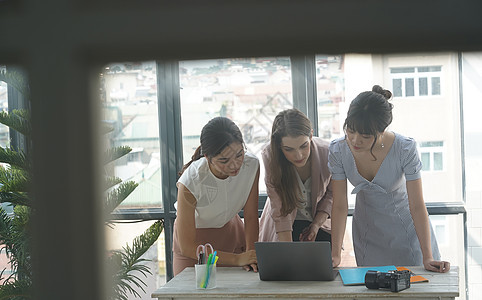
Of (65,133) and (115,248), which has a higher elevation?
(65,133)

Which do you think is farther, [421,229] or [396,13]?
[421,229]

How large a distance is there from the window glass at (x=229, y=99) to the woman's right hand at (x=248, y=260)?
1492mm

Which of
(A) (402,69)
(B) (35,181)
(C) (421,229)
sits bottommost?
(C) (421,229)

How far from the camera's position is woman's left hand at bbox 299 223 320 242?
2.91 m

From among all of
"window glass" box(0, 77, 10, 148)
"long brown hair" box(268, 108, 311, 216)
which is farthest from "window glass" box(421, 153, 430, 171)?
"window glass" box(0, 77, 10, 148)

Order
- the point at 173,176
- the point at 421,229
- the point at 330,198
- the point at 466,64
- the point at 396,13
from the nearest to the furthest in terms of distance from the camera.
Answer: the point at 396,13 < the point at 421,229 < the point at 330,198 < the point at 466,64 < the point at 173,176

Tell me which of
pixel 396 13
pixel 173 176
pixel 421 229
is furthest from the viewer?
pixel 173 176

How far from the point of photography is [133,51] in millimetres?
399

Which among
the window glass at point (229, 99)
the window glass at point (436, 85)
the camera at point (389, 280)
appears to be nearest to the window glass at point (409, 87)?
the window glass at point (436, 85)

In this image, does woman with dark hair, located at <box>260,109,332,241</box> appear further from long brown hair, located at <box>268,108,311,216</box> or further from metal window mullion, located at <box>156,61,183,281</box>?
metal window mullion, located at <box>156,61,183,281</box>

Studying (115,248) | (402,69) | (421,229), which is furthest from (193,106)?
(421,229)

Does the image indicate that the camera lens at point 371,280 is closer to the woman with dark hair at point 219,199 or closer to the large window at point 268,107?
the woman with dark hair at point 219,199

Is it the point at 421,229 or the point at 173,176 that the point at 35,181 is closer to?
the point at 421,229

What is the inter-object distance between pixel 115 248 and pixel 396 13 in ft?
12.7
